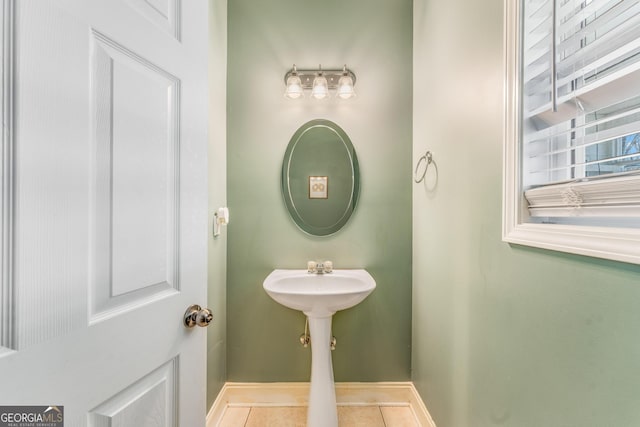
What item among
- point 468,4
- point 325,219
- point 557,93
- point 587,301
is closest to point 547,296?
point 587,301

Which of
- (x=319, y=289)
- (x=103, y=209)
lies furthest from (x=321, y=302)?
(x=103, y=209)

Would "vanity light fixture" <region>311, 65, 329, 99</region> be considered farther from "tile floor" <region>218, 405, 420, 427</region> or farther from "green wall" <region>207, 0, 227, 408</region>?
"tile floor" <region>218, 405, 420, 427</region>

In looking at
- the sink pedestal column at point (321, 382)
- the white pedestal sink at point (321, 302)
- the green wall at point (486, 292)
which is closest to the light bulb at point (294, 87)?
the green wall at point (486, 292)

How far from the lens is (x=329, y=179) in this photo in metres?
1.89

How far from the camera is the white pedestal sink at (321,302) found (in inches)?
57.9

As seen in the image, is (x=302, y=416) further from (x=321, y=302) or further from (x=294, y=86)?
(x=294, y=86)

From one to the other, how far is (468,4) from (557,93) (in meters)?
0.65

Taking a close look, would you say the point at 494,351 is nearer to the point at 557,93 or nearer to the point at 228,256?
the point at 557,93

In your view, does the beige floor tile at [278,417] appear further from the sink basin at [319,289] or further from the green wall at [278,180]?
the sink basin at [319,289]

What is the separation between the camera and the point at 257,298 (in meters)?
1.86

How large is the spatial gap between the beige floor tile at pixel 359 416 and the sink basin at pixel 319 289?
26.0 inches

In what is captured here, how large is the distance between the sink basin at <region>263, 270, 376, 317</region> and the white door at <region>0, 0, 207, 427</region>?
2.09 feet

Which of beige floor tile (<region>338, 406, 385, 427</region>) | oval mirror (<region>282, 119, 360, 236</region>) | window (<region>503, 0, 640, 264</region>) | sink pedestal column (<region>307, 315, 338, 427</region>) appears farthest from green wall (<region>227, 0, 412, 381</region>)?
window (<region>503, 0, 640, 264</region>)

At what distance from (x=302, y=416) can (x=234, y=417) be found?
0.39 metres
